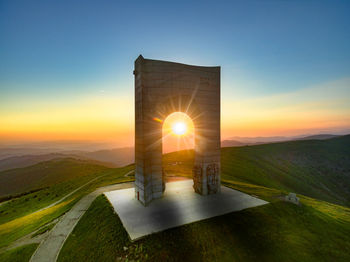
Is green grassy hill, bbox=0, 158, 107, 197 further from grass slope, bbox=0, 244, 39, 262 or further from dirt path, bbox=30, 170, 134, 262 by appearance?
grass slope, bbox=0, 244, 39, 262

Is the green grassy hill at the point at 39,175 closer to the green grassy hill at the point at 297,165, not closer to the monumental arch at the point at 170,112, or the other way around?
the green grassy hill at the point at 297,165

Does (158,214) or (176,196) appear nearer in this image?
(158,214)

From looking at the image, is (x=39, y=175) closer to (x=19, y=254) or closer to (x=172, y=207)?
(x=19, y=254)

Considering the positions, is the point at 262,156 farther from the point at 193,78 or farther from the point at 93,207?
the point at 93,207

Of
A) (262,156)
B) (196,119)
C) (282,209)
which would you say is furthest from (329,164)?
(196,119)

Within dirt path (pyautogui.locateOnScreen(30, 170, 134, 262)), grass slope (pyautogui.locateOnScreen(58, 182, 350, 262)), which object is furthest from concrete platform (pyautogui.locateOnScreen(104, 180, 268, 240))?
dirt path (pyautogui.locateOnScreen(30, 170, 134, 262))

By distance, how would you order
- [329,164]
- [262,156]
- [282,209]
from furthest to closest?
[329,164] < [262,156] < [282,209]

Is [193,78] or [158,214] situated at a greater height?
[193,78]
